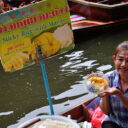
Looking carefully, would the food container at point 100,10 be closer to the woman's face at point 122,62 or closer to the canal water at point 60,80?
the canal water at point 60,80

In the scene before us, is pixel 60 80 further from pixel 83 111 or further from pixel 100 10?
pixel 100 10

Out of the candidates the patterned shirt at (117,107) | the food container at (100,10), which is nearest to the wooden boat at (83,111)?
the patterned shirt at (117,107)

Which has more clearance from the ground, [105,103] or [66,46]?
[66,46]

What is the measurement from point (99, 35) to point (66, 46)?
15.3 ft

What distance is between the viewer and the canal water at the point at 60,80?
14.9 feet

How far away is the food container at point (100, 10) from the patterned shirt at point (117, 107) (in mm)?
4826

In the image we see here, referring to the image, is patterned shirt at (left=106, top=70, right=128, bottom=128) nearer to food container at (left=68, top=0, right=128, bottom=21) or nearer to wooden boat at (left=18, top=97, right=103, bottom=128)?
wooden boat at (left=18, top=97, right=103, bottom=128)

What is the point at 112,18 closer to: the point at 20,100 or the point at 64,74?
the point at 64,74

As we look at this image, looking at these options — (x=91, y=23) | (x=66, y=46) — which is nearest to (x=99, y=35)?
(x=91, y=23)

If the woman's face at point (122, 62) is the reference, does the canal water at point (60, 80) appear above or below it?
below

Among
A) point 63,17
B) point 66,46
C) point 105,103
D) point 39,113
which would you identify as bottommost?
point 39,113

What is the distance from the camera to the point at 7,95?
5.08m

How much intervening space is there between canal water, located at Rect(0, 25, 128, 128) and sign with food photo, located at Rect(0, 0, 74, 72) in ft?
6.04

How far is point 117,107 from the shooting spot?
7.48 ft
